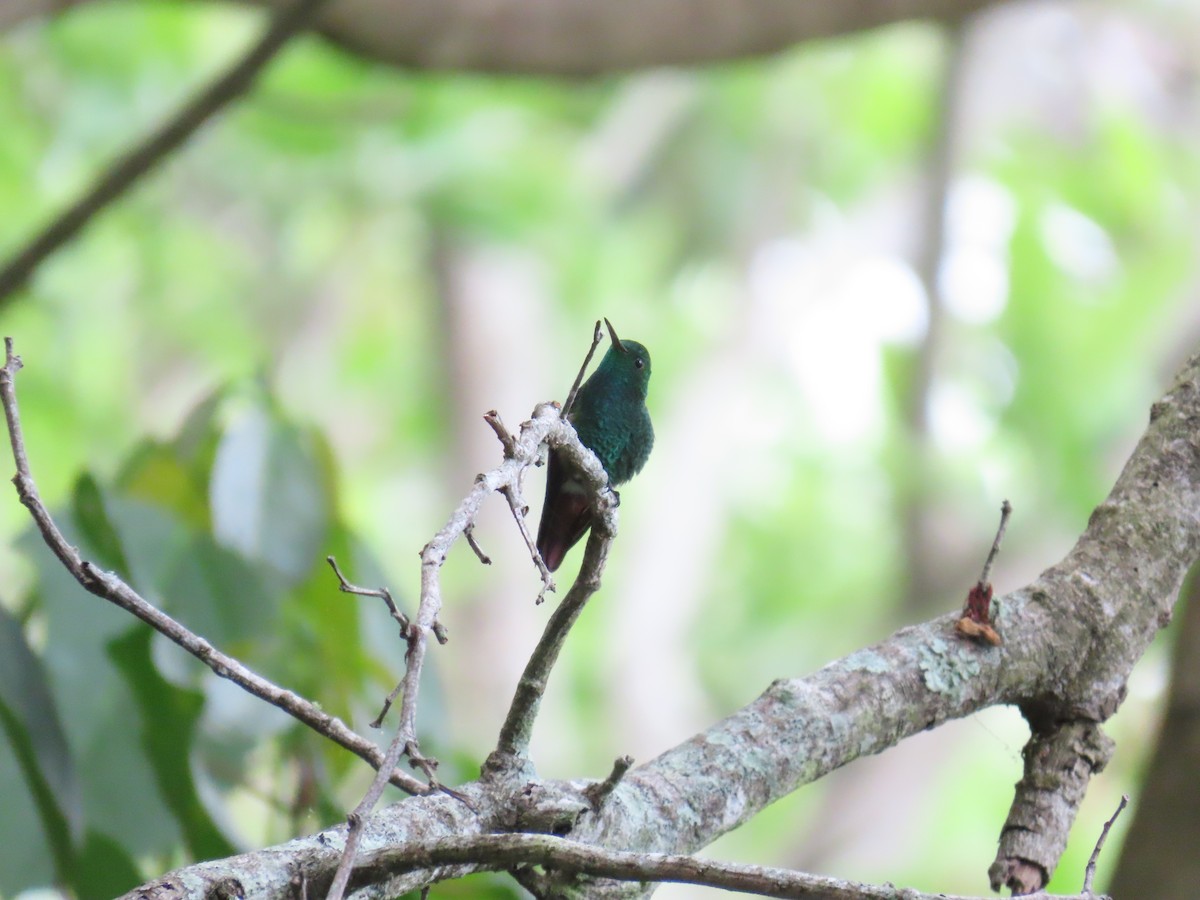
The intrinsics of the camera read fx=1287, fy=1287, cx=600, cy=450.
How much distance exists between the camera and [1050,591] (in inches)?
90.8

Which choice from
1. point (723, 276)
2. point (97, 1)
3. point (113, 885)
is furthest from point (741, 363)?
point (113, 885)

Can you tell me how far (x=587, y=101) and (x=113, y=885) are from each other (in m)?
7.96

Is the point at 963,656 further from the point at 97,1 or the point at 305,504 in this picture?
the point at 97,1

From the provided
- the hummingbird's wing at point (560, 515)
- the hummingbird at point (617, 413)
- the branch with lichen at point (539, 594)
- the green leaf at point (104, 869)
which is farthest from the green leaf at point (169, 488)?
the branch with lichen at point (539, 594)

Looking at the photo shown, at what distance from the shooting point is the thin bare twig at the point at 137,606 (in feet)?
4.68

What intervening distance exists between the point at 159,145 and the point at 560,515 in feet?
6.99

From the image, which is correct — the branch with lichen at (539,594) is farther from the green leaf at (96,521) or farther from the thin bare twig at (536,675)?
the green leaf at (96,521)

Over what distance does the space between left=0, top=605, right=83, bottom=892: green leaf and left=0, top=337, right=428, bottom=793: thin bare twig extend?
1441 mm

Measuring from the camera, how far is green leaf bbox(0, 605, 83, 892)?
269 cm

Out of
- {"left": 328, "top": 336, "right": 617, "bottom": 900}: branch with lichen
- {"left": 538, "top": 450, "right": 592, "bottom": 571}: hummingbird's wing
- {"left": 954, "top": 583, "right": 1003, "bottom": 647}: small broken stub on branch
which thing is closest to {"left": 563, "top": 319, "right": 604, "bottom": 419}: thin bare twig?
{"left": 328, "top": 336, "right": 617, "bottom": 900}: branch with lichen

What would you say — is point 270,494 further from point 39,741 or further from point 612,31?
point 612,31

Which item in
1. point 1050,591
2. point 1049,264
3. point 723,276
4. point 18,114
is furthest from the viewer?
point 723,276

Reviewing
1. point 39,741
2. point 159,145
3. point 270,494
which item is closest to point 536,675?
point 39,741

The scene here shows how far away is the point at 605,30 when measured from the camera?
5.00m
